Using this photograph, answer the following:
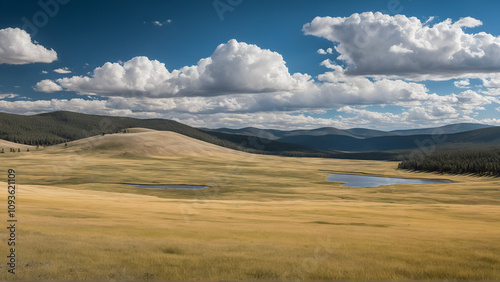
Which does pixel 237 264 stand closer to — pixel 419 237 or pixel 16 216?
pixel 419 237

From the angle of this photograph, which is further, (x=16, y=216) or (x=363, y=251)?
(x=16, y=216)

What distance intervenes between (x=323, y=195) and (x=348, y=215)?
5774 centimetres

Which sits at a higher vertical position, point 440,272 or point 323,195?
point 440,272

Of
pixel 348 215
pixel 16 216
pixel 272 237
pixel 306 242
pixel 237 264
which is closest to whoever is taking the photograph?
pixel 237 264

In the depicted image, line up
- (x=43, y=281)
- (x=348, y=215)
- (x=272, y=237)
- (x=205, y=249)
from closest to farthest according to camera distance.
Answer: (x=43, y=281) → (x=205, y=249) → (x=272, y=237) → (x=348, y=215)

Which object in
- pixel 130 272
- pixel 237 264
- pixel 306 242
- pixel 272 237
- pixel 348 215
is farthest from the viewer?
pixel 348 215

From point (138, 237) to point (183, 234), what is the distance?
3.32 metres

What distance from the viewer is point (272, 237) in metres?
25.7

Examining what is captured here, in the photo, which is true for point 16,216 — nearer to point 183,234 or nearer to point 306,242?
point 183,234

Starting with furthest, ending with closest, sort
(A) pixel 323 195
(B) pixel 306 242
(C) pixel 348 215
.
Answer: (A) pixel 323 195 < (C) pixel 348 215 < (B) pixel 306 242

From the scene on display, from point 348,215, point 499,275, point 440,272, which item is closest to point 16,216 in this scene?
point 440,272

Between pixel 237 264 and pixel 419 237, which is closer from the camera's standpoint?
pixel 237 264

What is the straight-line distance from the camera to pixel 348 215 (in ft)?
156

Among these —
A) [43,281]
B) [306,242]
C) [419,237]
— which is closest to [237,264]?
[306,242]
